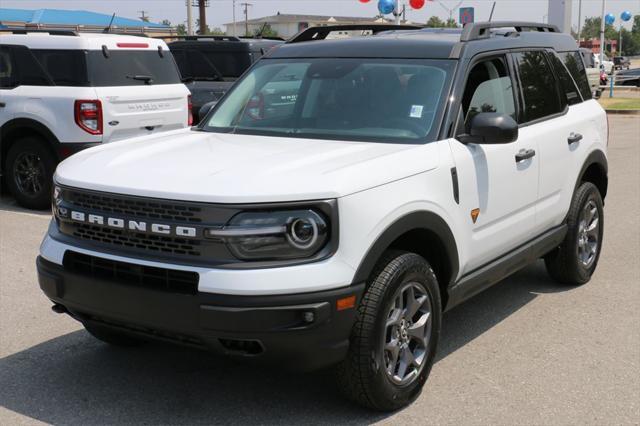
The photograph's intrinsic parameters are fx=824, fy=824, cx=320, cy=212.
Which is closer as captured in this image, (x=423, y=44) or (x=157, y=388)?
(x=157, y=388)

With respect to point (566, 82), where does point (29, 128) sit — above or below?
below

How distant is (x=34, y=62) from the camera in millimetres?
9750

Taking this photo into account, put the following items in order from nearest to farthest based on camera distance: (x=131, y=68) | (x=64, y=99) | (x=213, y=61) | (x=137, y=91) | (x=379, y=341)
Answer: (x=379, y=341) → (x=64, y=99) → (x=137, y=91) → (x=131, y=68) → (x=213, y=61)

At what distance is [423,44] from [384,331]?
1921 mm

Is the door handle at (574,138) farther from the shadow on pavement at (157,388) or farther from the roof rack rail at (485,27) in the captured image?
the shadow on pavement at (157,388)

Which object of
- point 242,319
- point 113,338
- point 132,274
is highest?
point 132,274

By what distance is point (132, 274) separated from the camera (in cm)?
370

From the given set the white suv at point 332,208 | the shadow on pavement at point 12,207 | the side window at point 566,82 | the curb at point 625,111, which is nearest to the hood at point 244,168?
the white suv at point 332,208

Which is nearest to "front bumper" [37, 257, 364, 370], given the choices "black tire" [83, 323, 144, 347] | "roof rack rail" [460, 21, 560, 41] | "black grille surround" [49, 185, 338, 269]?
"black grille surround" [49, 185, 338, 269]

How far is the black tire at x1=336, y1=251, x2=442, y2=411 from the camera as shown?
3.70m

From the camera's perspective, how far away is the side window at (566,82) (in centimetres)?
593

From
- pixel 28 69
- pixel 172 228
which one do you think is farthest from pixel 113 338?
pixel 28 69

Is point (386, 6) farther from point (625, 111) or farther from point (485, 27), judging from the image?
point (485, 27)


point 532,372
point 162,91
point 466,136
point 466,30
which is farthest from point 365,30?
point 162,91
